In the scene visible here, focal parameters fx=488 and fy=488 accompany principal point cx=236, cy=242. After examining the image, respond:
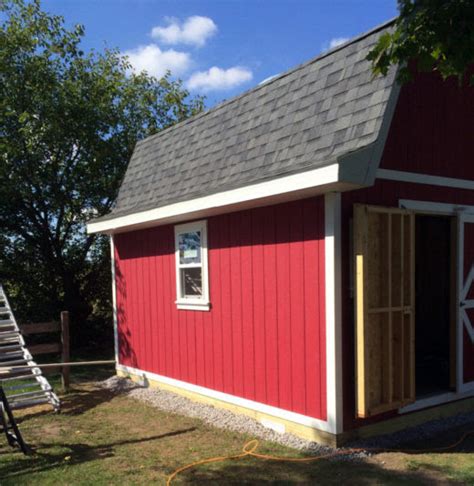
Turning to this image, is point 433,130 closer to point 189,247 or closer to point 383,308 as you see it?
point 383,308

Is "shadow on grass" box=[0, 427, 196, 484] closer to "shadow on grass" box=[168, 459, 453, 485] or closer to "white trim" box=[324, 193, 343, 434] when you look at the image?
"shadow on grass" box=[168, 459, 453, 485]

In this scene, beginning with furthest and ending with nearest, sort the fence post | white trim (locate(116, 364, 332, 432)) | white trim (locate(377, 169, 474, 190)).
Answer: the fence post → white trim (locate(377, 169, 474, 190)) → white trim (locate(116, 364, 332, 432))

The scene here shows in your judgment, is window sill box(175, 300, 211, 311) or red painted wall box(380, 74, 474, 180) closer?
red painted wall box(380, 74, 474, 180)

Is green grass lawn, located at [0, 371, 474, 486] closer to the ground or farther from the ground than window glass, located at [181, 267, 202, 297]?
closer to the ground

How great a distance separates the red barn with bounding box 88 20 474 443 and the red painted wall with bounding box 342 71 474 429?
21 millimetres

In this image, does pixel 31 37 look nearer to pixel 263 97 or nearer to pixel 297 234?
pixel 263 97

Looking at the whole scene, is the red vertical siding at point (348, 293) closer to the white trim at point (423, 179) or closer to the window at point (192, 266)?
the white trim at point (423, 179)

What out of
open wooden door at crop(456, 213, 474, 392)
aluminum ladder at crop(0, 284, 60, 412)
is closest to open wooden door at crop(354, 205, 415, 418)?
open wooden door at crop(456, 213, 474, 392)

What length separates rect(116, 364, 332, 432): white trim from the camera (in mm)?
5097

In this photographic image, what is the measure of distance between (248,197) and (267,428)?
266 centimetres

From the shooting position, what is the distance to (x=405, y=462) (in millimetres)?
4512

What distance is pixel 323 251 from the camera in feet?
16.4

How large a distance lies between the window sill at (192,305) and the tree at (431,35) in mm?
4021

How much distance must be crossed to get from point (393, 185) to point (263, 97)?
2344 mm
